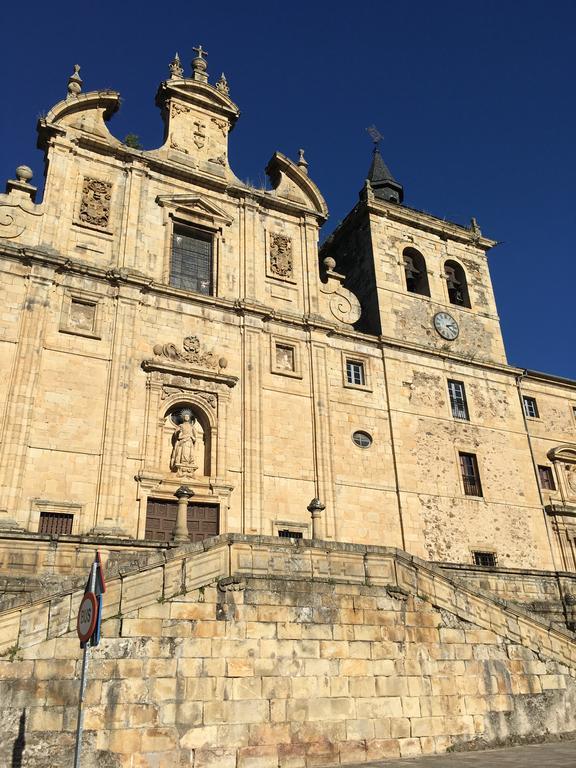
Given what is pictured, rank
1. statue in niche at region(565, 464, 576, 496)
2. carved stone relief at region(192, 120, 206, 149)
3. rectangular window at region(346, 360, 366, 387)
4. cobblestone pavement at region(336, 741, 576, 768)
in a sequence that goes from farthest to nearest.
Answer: statue in niche at region(565, 464, 576, 496)
carved stone relief at region(192, 120, 206, 149)
rectangular window at region(346, 360, 366, 387)
cobblestone pavement at region(336, 741, 576, 768)

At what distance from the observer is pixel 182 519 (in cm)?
1588

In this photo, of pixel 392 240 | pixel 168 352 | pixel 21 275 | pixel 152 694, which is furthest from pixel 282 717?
pixel 392 240

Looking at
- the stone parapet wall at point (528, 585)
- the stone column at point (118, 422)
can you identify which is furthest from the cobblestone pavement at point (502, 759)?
the stone column at point (118, 422)

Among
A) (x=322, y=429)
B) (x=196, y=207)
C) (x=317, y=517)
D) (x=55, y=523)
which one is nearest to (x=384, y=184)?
(x=196, y=207)

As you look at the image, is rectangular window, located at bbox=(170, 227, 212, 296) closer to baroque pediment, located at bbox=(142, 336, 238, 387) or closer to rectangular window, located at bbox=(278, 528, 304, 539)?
baroque pediment, located at bbox=(142, 336, 238, 387)

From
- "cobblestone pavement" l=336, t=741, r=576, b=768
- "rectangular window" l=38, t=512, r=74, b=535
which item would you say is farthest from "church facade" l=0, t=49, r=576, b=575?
"cobblestone pavement" l=336, t=741, r=576, b=768

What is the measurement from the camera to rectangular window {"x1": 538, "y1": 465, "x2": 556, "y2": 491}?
25125mm

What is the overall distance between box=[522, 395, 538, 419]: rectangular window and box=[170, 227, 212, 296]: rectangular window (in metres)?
14.0

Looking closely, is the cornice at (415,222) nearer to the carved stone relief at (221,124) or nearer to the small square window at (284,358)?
the carved stone relief at (221,124)

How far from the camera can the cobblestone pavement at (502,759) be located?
940 cm

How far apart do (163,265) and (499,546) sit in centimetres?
1480

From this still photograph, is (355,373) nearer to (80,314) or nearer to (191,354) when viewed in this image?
(191,354)

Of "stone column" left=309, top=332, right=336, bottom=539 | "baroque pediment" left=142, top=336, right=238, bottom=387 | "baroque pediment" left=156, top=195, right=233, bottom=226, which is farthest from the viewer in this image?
"baroque pediment" left=156, top=195, right=233, bottom=226

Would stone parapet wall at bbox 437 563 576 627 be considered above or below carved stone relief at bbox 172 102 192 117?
below
